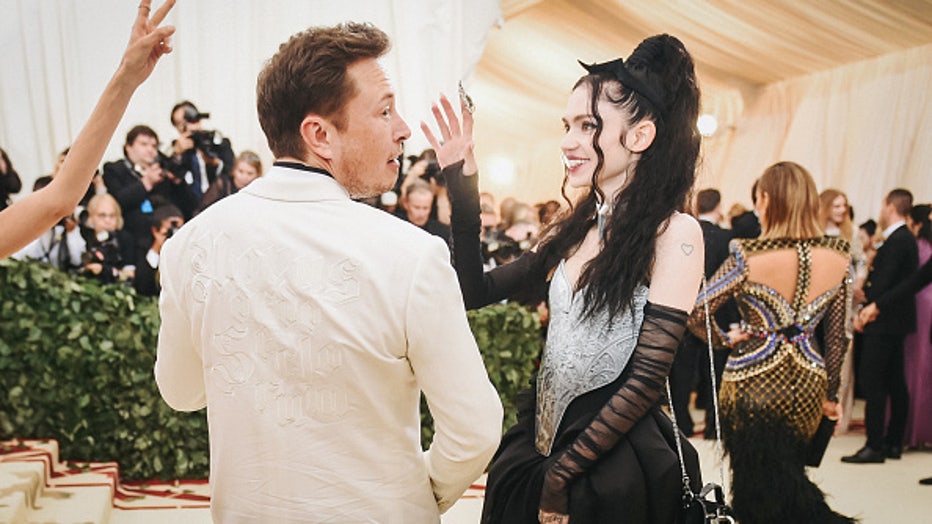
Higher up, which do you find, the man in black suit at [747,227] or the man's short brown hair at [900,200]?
the man's short brown hair at [900,200]

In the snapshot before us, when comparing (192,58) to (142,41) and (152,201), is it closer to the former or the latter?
(152,201)

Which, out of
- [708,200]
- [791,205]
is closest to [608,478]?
[791,205]

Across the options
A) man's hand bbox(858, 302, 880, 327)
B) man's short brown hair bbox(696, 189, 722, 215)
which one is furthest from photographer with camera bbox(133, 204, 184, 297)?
man's hand bbox(858, 302, 880, 327)

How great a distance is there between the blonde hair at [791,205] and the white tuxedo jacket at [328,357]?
2960mm

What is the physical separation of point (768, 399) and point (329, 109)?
303 cm

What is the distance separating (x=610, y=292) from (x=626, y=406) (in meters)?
0.26

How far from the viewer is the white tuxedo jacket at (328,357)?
162cm

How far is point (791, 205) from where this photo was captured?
4.31m

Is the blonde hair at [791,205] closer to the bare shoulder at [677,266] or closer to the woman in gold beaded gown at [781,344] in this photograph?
the woman in gold beaded gown at [781,344]

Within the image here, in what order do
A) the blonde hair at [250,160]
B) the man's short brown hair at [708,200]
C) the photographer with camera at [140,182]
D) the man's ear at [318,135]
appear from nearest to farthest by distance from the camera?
the man's ear at [318,135] → the photographer with camera at [140,182] → the blonde hair at [250,160] → the man's short brown hair at [708,200]

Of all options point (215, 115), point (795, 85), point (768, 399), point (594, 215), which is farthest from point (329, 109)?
point (795, 85)

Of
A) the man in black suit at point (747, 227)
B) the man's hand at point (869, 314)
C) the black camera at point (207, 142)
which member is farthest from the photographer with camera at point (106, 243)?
the man's hand at point (869, 314)

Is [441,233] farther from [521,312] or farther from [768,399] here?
[768,399]

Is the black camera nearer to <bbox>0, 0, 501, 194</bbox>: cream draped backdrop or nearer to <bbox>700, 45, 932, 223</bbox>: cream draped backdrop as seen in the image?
<bbox>0, 0, 501, 194</bbox>: cream draped backdrop
